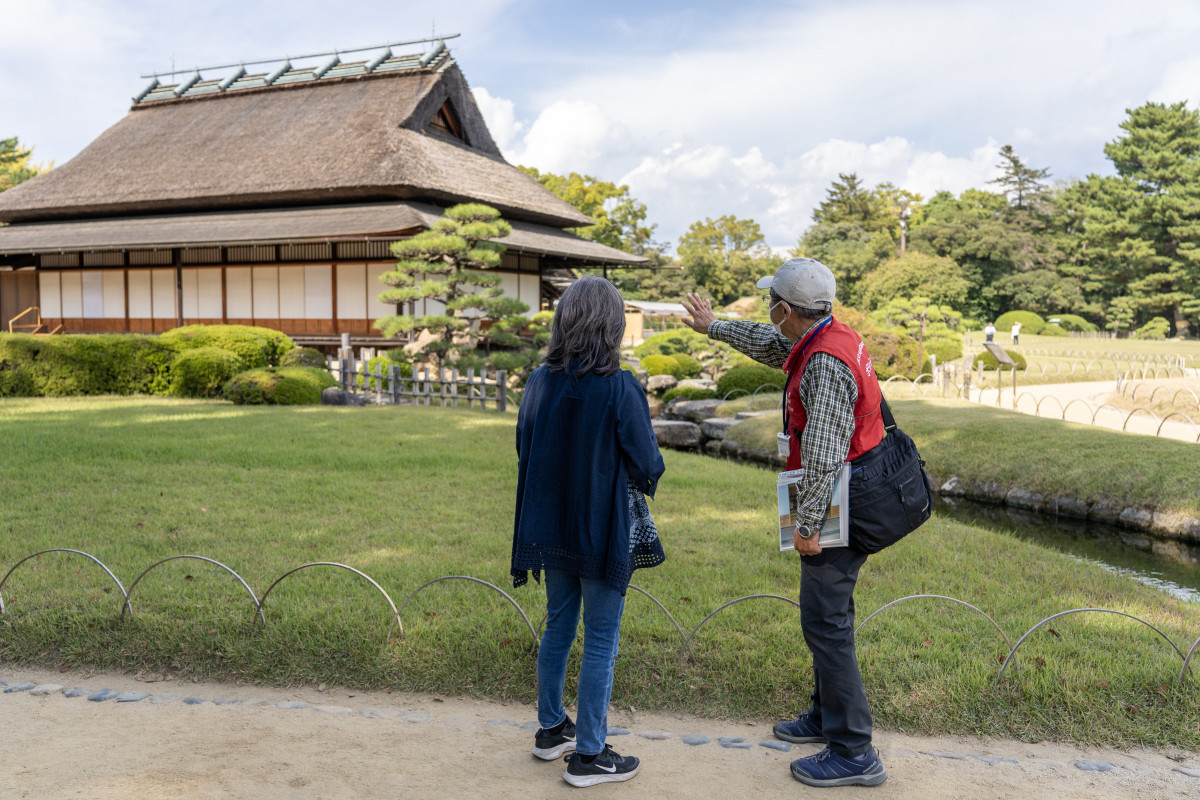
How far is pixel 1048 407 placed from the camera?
50.0ft

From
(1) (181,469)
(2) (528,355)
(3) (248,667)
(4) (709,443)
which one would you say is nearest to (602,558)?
(3) (248,667)

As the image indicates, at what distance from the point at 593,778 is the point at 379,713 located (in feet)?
3.64

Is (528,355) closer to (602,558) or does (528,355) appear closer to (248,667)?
(248,667)

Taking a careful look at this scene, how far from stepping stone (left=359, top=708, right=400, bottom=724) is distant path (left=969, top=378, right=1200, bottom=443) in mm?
10640

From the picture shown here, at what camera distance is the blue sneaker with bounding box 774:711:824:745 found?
320 cm

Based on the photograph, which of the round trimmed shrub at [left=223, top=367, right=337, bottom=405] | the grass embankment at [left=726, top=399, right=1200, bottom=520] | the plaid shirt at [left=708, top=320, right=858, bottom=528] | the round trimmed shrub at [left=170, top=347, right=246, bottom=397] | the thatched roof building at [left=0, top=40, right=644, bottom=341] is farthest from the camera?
the thatched roof building at [left=0, top=40, right=644, bottom=341]

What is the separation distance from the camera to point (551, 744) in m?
3.02

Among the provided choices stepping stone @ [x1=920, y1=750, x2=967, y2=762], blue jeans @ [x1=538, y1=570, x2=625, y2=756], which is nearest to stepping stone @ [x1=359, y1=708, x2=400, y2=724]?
blue jeans @ [x1=538, y1=570, x2=625, y2=756]

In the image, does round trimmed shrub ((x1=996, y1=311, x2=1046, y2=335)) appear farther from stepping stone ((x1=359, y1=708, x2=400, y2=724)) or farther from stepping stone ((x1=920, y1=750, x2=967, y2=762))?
stepping stone ((x1=359, y1=708, x2=400, y2=724))

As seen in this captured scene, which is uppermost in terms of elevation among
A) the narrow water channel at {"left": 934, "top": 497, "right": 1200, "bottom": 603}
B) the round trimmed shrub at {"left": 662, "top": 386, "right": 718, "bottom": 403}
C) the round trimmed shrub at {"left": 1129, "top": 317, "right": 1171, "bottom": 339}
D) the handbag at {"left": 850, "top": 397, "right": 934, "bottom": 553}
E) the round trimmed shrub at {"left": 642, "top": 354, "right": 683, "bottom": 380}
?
the round trimmed shrub at {"left": 1129, "top": 317, "right": 1171, "bottom": 339}

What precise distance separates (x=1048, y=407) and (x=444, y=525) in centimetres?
1305

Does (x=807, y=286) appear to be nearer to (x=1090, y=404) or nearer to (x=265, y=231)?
(x=1090, y=404)

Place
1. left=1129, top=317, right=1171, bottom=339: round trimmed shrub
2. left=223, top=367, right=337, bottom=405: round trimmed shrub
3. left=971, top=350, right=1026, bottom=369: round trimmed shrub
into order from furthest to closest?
left=1129, top=317, right=1171, bottom=339: round trimmed shrub
left=971, top=350, right=1026, bottom=369: round trimmed shrub
left=223, top=367, right=337, bottom=405: round trimmed shrub

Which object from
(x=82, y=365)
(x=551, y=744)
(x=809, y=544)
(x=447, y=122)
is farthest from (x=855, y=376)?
(x=447, y=122)
